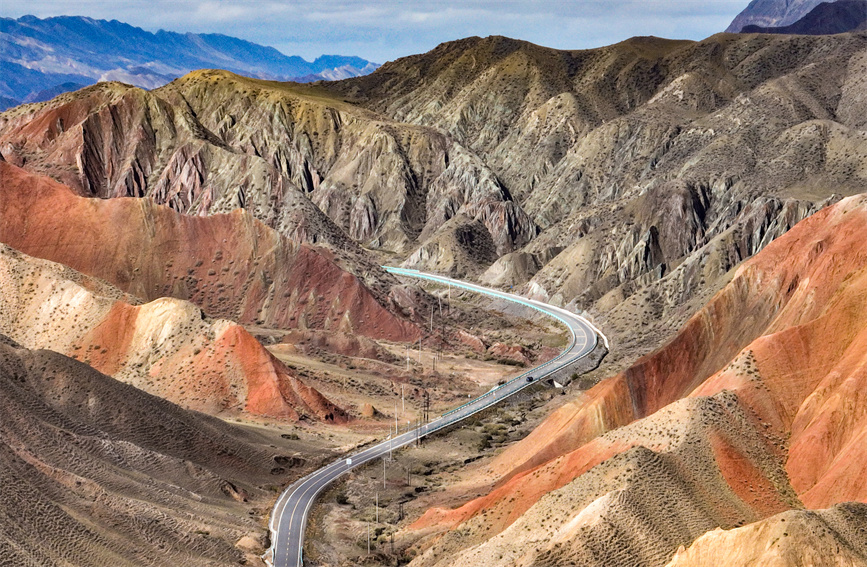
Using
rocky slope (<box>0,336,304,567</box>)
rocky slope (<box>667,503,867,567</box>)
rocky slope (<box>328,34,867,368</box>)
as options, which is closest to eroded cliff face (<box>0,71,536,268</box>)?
rocky slope (<box>328,34,867,368</box>)

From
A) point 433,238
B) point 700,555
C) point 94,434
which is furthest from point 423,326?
point 700,555

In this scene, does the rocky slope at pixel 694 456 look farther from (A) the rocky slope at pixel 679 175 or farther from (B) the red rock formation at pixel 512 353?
(B) the red rock formation at pixel 512 353

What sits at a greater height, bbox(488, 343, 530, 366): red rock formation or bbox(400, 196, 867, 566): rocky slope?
bbox(400, 196, 867, 566): rocky slope

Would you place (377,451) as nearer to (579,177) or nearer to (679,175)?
(679,175)

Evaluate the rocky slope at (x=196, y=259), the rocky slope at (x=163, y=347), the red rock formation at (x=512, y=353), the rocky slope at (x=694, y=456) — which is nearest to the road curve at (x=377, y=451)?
the red rock formation at (x=512, y=353)

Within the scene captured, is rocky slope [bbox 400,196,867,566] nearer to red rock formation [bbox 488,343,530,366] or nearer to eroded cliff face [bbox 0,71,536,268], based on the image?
red rock formation [bbox 488,343,530,366]

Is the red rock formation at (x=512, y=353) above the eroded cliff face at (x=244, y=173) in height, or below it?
below
